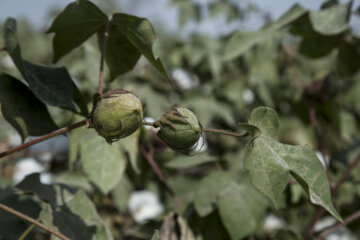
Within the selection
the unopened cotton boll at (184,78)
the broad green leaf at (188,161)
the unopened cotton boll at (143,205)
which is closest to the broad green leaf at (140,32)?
the broad green leaf at (188,161)

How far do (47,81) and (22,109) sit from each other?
74mm

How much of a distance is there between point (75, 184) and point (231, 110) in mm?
1055

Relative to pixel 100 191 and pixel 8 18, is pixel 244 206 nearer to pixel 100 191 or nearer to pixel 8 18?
pixel 100 191

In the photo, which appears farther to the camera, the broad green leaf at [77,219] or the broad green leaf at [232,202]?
the broad green leaf at [232,202]

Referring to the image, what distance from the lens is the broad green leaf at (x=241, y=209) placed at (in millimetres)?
1161

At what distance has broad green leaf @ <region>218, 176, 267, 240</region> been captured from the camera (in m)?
1.16

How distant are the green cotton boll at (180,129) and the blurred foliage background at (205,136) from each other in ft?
0.65

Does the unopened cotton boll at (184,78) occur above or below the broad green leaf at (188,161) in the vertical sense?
below

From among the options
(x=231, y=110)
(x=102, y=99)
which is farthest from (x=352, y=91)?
(x=102, y=99)

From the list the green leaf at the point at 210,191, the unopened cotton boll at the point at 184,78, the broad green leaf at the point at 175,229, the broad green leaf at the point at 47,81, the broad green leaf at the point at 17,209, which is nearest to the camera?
the broad green leaf at the point at 47,81

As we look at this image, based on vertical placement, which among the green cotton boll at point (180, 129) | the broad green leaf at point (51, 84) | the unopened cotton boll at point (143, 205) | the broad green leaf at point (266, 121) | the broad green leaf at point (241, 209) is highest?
the broad green leaf at point (51, 84)

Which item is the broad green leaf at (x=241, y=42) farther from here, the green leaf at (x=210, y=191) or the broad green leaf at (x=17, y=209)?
the broad green leaf at (x=17, y=209)

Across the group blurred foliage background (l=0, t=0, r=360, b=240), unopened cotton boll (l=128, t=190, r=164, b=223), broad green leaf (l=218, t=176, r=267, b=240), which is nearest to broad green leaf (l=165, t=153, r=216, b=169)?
blurred foliage background (l=0, t=0, r=360, b=240)

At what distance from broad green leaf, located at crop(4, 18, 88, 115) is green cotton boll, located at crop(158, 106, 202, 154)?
264 mm
